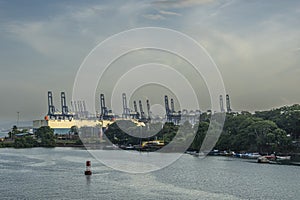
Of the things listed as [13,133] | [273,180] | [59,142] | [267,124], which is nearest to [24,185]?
[273,180]

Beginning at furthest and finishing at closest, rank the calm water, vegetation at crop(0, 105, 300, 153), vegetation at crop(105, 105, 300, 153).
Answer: vegetation at crop(0, 105, 300, 153)
vegetation at crop(105, 105, 300, 153)
the calm water

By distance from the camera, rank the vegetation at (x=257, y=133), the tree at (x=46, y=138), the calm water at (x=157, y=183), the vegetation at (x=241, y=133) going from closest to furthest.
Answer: the calm water at (x=157, y=183), the vegetation at (x=257, y=133), the vegetation at (x=241, y=133), the tree at (x=46, y=138)

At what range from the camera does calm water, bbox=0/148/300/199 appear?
1219cm

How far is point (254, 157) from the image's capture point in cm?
2417

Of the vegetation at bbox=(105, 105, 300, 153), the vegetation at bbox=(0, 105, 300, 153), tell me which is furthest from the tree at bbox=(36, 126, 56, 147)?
the vegetation at bbox=(105, 105, 300, 153)

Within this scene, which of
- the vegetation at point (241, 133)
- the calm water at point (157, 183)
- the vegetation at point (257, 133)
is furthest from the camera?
the vegetation at point (241, 133)

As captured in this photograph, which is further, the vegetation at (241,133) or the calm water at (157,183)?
the vegetation at (241,133)

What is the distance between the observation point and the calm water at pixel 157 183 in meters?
12.2

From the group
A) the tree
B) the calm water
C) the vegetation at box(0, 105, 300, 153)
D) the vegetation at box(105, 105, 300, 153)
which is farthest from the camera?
the tree

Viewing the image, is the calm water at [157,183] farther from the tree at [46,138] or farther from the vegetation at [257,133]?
the tree at [46,138]

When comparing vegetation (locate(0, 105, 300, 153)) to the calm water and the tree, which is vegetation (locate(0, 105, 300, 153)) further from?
the calm water

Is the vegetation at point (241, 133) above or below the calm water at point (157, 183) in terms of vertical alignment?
above

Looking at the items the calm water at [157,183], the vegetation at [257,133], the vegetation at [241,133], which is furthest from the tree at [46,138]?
the calm water at [157,183]

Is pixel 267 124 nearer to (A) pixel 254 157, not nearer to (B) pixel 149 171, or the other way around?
(A) pixel 254 157
